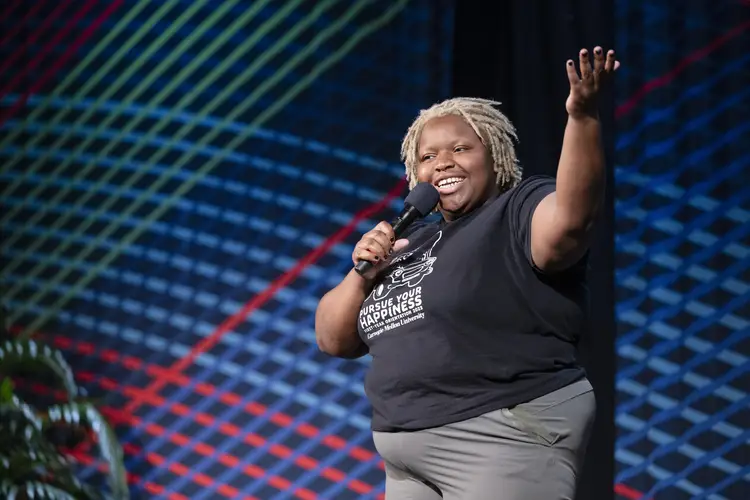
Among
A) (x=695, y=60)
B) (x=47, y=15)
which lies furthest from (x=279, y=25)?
(x=695, y=60)

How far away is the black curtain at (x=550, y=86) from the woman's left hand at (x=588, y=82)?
3.76ft

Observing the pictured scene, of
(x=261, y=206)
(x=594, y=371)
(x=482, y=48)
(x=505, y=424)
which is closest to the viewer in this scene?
(x=505, y=424)

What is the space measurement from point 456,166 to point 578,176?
366mm

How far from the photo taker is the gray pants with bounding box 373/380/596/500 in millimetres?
1268

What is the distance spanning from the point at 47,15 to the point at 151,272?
0.89m

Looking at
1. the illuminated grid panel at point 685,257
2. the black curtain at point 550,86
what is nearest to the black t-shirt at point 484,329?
the black curtain at point 550,86

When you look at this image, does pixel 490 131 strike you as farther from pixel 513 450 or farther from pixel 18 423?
pixel 18 423

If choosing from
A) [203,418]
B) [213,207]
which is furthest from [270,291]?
[203,418]

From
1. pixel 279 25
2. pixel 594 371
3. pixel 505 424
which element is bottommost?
pixel 594 371

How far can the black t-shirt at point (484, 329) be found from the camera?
1.31m

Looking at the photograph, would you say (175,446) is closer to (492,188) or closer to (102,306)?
(102,306)

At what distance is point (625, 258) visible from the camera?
2.37 meters

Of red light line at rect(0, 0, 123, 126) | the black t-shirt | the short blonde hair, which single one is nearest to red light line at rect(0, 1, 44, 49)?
red light line at rect(0, 0, 123, 126)

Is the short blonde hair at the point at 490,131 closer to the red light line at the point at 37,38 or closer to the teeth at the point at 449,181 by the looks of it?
the teeth at the point at 449,181
